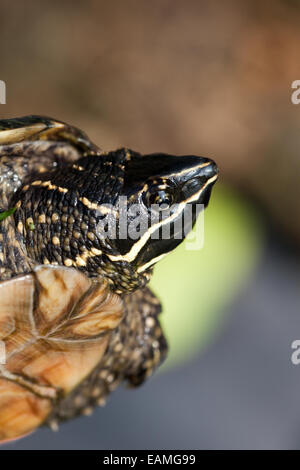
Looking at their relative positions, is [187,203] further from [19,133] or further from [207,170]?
[19,133]

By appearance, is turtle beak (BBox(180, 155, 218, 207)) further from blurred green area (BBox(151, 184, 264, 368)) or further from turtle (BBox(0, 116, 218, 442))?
blurred green area (BBox(151, 184, 264, 368))

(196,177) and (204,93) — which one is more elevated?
(204,93)

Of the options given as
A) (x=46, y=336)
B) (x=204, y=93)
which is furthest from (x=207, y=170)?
(x=204, y=93)

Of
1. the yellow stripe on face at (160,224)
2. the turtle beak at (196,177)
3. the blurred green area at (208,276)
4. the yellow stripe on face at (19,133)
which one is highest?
the yellow stripe on face at (19,133)

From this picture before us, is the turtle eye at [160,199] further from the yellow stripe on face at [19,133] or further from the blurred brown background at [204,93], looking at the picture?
the blurred brown background at [204,93]

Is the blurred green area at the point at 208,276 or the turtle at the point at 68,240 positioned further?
the blurred green area at the point at 208,276

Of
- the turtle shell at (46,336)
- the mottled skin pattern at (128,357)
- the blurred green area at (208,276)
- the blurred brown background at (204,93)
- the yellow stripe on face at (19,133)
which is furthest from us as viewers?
the blurred brown background at (204,93)

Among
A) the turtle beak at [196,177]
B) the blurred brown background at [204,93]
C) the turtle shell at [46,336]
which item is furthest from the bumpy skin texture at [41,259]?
the blurred brown background at [204,93]
